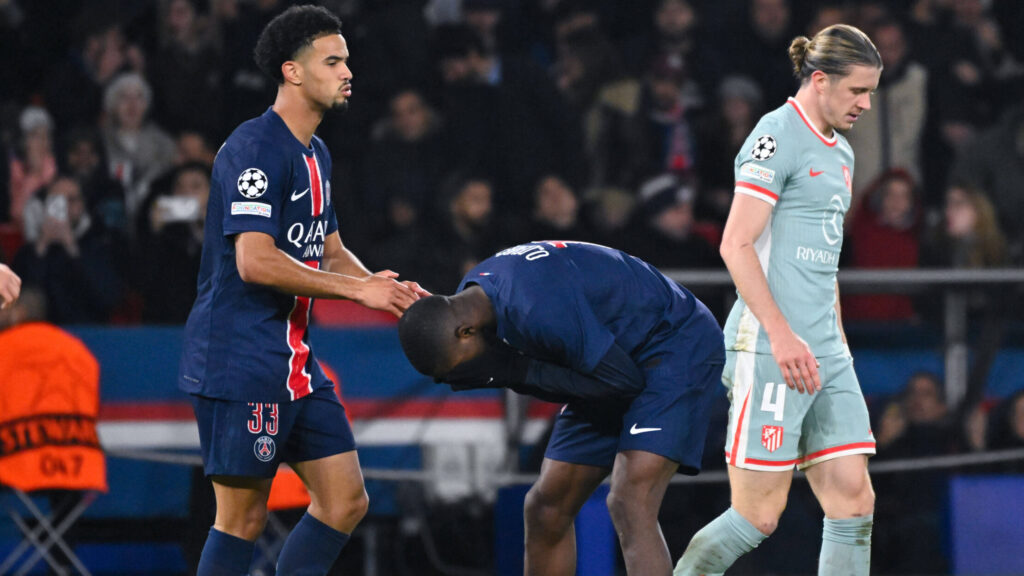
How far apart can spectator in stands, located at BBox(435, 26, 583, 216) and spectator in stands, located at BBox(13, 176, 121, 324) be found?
2.22 meters

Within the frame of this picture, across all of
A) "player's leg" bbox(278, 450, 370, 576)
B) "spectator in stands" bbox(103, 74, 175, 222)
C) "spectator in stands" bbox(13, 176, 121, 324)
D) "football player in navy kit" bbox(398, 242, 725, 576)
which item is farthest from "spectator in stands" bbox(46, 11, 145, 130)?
"football player in navy kit" bbox(398, 242, 725, 576)

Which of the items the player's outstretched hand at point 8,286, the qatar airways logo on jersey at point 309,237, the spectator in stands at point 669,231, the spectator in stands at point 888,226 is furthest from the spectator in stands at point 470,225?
the player's outstretched hand at point 8,286

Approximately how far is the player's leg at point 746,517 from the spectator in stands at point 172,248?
12.2 feet

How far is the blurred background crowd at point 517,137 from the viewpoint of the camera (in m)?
7.33

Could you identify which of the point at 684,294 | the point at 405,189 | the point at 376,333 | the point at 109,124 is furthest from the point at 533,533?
the point at 109,124

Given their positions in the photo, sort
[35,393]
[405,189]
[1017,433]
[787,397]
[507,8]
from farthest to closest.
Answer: [507,8] < [405,189] < [1017,433] < [35,393] < [787,397]

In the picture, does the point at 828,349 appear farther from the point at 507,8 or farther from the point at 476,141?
the point at 507,8

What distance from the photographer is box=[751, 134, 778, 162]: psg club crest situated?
4.27 meters

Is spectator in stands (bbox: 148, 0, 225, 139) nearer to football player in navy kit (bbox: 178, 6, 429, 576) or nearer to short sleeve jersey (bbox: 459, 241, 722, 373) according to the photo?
football player in navy kit (bbox: 178, 6, 429, 576)

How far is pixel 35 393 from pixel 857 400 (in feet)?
12.9

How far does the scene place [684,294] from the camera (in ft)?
14.3

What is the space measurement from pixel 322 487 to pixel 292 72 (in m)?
1.31

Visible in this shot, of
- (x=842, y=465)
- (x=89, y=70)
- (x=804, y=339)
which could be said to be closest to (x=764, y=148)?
(x=804, y=339)

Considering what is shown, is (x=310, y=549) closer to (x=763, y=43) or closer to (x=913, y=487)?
(x=913, y=487)
